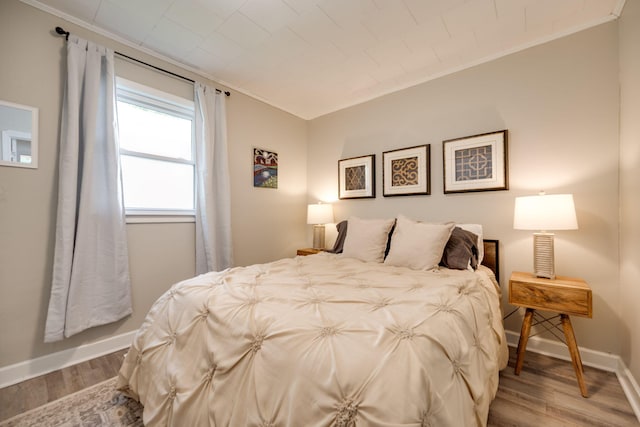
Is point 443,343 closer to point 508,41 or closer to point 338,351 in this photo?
point 338,351

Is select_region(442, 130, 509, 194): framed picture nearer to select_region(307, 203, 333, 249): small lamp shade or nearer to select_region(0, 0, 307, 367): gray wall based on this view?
select_region(307, 203, 333, 249): small lamp shade

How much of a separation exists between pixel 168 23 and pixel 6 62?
3.50ft

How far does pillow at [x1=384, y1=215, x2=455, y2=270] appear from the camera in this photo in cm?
199

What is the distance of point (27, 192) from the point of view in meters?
1.81

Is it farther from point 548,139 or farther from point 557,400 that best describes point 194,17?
point 557,400

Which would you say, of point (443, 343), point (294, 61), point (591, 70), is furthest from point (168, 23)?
point (591, 70)

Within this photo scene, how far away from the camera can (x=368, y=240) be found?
2.38 meters

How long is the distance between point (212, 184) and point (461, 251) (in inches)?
95.1

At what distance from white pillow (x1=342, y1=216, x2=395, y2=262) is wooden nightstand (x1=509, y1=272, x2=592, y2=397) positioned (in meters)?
0.98

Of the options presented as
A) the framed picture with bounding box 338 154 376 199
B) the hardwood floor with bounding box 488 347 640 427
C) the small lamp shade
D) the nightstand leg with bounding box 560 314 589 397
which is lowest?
the hardwood floor with bounding box 488 347 640 427

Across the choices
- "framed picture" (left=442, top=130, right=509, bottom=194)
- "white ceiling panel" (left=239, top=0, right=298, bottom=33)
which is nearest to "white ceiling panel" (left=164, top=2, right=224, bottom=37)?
"white ceiling panel" (left=239, top=0, right=298, bottom=33)

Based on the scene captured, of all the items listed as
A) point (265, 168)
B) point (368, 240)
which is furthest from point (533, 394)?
point (265, 168)

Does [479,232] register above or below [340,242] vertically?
above

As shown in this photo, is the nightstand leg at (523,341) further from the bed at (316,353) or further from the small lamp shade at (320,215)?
the small lamp shade at (320,215)
